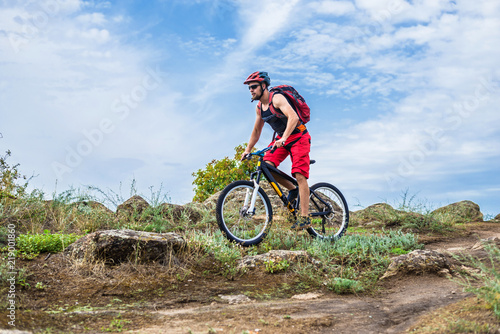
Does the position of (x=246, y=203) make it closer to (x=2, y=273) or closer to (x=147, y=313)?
(x=147, y=313)

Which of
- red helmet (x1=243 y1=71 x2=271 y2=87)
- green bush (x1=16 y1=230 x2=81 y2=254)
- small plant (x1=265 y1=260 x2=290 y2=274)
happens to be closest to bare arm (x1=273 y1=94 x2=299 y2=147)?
red helmet (x1=243 y1=71 x2=271 y2=87)

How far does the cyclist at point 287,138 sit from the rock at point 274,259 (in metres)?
1.18

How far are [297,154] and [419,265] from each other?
269 cm

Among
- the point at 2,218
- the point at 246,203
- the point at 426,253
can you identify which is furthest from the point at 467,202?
the point at 2,218

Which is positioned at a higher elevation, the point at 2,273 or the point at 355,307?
the point at 2,273

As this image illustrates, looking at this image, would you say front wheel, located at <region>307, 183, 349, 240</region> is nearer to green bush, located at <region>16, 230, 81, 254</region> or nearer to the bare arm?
the bare arm

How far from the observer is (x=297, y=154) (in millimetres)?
7570

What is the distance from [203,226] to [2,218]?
13.0ft

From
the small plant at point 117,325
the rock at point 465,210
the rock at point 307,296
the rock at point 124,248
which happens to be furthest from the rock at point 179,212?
the rock at point 465,210

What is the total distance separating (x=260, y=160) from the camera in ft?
24.7

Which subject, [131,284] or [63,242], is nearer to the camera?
[131,284]

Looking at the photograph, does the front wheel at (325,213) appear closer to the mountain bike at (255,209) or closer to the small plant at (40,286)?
the mountain bike at (255,209)

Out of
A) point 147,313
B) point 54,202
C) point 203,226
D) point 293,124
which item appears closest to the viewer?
point 147,313

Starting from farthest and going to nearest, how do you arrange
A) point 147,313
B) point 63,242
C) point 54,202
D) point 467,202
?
point 467,202
point 54,202
point 63,242
point 147,313
